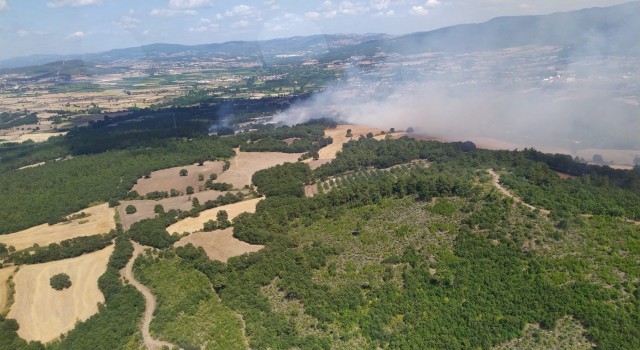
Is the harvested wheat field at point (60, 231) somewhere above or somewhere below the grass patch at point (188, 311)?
below

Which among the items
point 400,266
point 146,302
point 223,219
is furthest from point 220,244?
point 400,266

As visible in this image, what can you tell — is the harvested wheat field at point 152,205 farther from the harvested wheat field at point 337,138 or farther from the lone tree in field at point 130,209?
the harvested wheat field at point 337,138

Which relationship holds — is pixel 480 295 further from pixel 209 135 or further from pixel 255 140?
pixel 209 135

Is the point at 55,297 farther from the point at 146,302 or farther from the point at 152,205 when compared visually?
the point at 152,205

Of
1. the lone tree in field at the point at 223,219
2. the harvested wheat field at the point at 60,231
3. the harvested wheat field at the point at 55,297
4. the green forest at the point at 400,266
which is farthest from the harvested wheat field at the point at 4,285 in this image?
the lone tree in field at the point at 223,219

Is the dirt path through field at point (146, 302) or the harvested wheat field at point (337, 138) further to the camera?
the harvested wheat field at point (337, 138)

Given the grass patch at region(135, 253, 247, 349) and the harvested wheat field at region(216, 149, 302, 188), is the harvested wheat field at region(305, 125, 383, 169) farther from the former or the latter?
the grass patch at region(135, 253, 247, 349)
